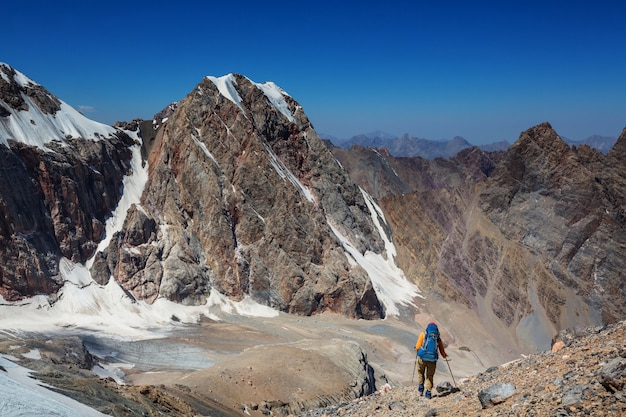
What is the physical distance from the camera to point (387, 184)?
7397 inches

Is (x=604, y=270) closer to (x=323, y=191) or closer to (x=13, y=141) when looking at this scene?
(x=323, y=191)

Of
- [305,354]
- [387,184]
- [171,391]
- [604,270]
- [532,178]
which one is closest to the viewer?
[171,391]

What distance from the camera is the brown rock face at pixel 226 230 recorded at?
60.9 metres

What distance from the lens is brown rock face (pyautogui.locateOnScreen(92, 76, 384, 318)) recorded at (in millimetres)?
60906

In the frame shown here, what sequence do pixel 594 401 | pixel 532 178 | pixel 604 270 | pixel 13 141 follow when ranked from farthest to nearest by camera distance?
pixel 532 178, pixel 604 270, pixel 13 141, pixel 594 401

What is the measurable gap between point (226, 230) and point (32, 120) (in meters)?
25.6

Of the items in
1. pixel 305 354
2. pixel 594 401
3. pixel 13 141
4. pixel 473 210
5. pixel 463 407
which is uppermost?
pixel 13 141

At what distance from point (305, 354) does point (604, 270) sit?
63.4 m

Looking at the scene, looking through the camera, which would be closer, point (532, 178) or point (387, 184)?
point (532, 178)

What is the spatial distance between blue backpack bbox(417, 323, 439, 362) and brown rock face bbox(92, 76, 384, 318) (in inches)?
1966

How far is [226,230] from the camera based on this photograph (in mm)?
65375

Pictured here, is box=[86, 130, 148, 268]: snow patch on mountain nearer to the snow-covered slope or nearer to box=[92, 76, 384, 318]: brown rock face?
box=[92, 76, 384, 318]: brown rock face

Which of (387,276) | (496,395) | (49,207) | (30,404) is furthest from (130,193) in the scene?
(496,395)

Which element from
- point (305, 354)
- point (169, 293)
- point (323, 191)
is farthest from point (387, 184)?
point (305, 354)
